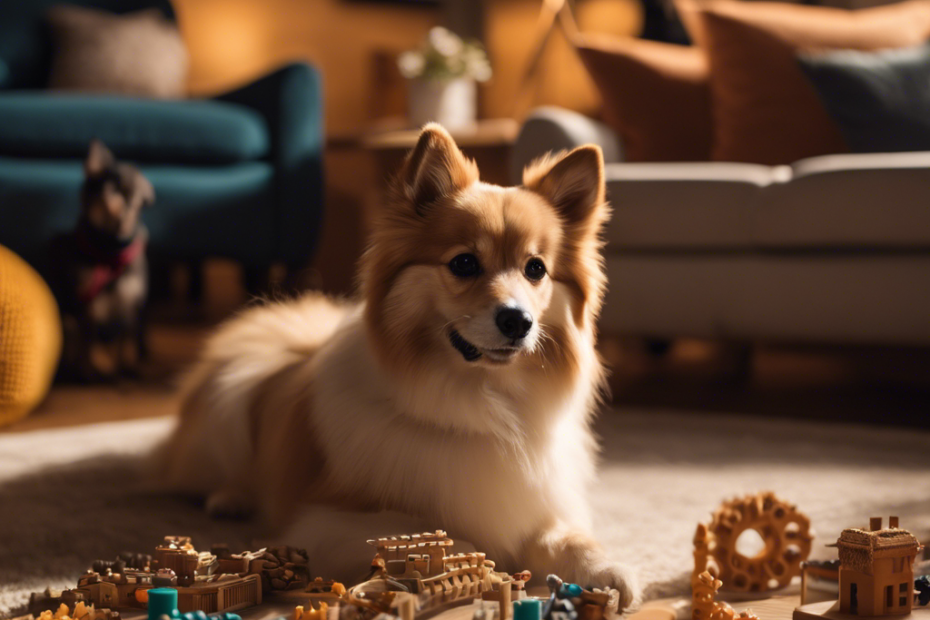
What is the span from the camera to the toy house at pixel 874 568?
129 centimetres

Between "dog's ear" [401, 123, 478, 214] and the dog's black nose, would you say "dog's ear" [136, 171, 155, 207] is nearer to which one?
"dog's ear" [401, 123, 478, 214]

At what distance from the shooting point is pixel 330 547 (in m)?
1.50

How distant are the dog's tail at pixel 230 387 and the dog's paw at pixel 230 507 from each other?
80 mm

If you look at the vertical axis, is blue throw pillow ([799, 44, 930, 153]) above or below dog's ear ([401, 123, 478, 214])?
above

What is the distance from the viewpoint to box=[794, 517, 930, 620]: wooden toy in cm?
129

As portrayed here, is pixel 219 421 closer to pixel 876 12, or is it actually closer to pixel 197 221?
pixel 197 221

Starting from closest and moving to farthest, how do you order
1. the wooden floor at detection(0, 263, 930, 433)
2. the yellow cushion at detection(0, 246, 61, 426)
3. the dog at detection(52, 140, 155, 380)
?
the yellow cushion at detection(0, 246, 61, 426) < the wooden floor at detection(0, 263, 930, 433) < the dog at detection(52, 140, 155, 380)

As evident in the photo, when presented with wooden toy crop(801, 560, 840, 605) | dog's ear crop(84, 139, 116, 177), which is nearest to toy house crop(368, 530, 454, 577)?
wooden toy crop(801, 560, 840, 605)

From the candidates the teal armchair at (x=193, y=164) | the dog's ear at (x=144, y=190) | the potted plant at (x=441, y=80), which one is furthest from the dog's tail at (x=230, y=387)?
the potted plant at (x=441, y=80)

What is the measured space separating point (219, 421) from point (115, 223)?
160 cm

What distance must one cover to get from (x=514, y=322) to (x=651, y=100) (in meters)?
2.34

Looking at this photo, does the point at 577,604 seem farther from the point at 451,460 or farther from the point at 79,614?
the point at 79,614

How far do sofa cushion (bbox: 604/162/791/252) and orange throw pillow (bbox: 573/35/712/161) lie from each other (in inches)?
18.3

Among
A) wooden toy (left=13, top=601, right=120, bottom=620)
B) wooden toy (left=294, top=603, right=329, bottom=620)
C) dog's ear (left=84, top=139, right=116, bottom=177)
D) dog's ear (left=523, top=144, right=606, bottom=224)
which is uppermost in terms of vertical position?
dog's ear (left=84, top=139, right=116, bottom=177)
